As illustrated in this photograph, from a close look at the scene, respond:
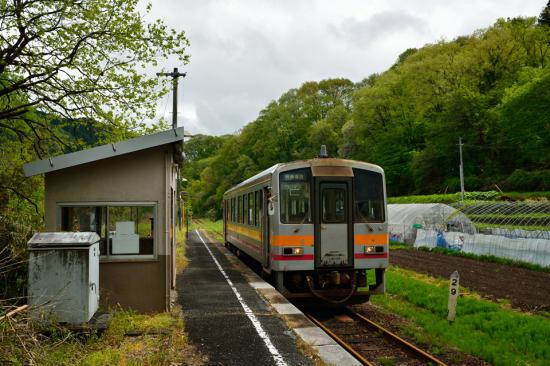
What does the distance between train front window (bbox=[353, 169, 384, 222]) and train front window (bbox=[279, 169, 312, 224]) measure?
3.34 feet

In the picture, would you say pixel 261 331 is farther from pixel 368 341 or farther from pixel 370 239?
pixel 370 239

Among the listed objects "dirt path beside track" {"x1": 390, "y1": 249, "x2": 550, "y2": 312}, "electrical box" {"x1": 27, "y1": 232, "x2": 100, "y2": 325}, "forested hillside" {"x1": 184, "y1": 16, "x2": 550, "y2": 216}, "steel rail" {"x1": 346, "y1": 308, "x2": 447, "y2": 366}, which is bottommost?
"steel rail" {"x1": 346, "y1": 308, "x2": 447, "y2": 366}

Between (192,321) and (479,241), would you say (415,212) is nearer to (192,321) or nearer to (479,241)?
(479,241)

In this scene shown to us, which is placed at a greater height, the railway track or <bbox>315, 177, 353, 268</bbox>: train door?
<bbox>315, 177, 353, 268</bbox>: train door

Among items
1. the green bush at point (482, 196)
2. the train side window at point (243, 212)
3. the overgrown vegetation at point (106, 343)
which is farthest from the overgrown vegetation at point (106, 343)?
the green bush at point (482, 196)

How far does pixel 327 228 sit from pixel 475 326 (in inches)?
132

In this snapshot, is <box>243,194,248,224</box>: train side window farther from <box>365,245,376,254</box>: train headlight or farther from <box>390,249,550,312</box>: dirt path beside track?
<box>390,249,550,312</box>: dirt path beside track

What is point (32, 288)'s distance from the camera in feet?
24.6

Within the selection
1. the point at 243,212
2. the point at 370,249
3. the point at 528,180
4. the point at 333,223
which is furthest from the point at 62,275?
the point at 528,180

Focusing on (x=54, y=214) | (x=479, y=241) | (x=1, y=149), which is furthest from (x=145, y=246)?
(x=479, y=241)

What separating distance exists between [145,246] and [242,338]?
2.86 metres

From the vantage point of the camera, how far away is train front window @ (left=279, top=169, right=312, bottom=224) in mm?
10914

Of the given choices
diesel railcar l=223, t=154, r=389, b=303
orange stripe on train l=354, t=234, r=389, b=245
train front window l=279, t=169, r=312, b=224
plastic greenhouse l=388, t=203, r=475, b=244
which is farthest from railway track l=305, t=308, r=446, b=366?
plastic greenhouse l=388, t=203, r=475, b=244

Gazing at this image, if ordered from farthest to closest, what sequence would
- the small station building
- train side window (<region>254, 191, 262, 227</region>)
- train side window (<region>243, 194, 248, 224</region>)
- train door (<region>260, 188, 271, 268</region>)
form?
train side window (<region>243, 194, 248, 224</region>) < train side window (<region>254, 191, 262, 227</region>) < train door (<region>260, 188, 271, 268</region>) < the small station building
